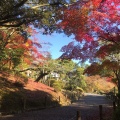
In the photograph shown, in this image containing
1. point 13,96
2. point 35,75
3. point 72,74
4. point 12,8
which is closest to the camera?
point 12,8

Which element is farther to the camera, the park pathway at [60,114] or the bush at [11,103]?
the bush at [11,103]

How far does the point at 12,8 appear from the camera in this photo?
11.7m

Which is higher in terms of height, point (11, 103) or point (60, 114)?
point (11, 103)

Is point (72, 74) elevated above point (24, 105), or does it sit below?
above

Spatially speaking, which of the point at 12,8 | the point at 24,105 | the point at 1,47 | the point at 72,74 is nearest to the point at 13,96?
the point at 24,105

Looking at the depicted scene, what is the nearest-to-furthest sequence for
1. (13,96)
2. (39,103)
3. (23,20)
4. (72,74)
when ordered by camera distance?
(23,20), (13,96), (39,103), (72,74)

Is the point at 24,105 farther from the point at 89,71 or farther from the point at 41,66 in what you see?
the point at 41,66

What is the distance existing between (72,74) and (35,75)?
13765 millimetres

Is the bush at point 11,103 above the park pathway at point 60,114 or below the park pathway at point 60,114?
above

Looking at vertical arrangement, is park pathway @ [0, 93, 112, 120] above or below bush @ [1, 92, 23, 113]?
below

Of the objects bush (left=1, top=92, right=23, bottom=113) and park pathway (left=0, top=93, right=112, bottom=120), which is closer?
park pathway (left=0, top=93, right=112, bottom=120)

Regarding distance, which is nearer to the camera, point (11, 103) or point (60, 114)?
point (60, 114)

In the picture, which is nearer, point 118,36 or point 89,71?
point 118,36

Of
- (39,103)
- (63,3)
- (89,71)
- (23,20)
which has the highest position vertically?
(63,3)
